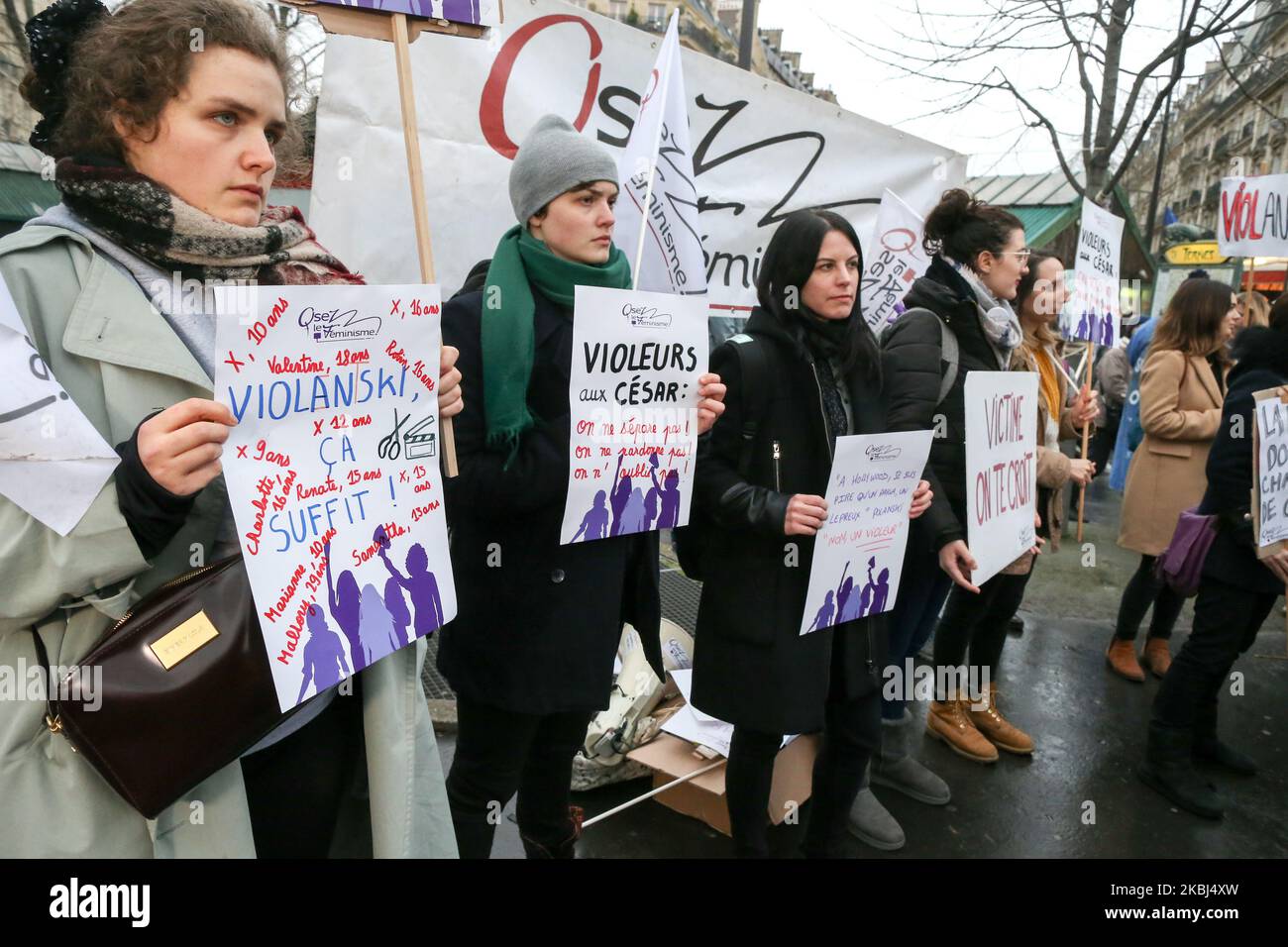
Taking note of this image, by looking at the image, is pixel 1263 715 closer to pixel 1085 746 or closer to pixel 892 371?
pixel 1085 746

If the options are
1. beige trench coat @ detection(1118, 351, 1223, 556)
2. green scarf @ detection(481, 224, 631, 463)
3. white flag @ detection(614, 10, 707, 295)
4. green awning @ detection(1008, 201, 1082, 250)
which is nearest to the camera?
green scarf @ detection(481, 224, 631, 463)

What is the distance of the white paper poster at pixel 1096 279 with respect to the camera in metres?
4.66

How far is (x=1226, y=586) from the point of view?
3.23 metres

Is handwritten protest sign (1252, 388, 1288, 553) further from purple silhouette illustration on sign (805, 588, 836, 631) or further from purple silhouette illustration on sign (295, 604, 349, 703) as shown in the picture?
purple silhouette illustration on sign (295, 604, 349, 703)

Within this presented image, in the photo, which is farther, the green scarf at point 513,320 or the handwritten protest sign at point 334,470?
the green scarf at point 513,320

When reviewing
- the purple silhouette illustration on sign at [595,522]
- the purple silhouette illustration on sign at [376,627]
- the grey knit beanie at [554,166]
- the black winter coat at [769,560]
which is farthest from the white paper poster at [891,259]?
the purple silhouette illustration on sign at [376,627]

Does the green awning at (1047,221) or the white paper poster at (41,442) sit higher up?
the green awning at (1047,221)

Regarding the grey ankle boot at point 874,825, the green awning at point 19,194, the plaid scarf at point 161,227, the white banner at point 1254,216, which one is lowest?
the grey ankle boot at point 874,825

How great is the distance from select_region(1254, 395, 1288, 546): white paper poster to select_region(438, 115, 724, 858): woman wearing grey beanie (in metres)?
2.52

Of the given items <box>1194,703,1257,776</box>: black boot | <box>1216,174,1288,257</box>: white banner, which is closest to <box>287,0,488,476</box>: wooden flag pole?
<box>1194,703,1257,776</box>: black boot

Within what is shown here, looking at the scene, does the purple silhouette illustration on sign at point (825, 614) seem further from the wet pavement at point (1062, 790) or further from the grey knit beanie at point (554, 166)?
the grey knit beanie at point (554, 166)

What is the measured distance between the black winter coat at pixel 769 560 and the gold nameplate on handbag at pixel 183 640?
1400mm

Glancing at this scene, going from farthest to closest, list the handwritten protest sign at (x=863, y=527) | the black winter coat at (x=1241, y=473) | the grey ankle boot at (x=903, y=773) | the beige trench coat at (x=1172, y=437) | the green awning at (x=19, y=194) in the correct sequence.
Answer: the green awning at (x=19, y=194)
the beige trench coat at (x=1172, y=437)
the grey ankle boot at (x=903, y=773)
the black winter coat at (x=1241, y=473)
the handwritten protest sign at (x=863, y=527)

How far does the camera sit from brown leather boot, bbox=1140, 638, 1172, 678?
446cm
